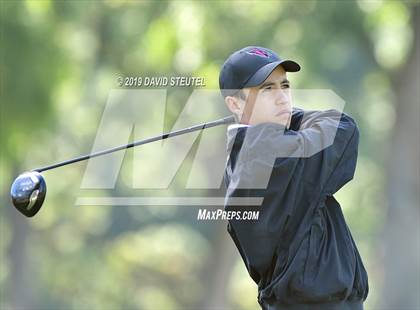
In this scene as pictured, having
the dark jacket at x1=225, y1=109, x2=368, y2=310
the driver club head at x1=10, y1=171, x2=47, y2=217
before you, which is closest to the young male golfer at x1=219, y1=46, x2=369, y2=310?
the dark jacket at x1=225, y1=109, x2=368, y2=310

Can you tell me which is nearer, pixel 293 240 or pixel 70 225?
pixel 293 240

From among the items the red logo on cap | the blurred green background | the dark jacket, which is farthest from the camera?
the blurred green background

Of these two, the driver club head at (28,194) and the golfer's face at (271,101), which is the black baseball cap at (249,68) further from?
the driver club head at (28,194)

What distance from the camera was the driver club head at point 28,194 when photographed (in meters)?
5.74

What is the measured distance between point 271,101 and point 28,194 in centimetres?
150

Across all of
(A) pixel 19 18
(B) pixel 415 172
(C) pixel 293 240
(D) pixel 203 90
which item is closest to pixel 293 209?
(C) pixel 293 240

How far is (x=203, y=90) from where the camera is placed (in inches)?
840

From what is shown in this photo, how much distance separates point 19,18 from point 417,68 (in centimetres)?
785

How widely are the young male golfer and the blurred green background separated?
11184 mm

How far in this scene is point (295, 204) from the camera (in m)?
4.88

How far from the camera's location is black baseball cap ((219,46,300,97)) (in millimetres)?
5023

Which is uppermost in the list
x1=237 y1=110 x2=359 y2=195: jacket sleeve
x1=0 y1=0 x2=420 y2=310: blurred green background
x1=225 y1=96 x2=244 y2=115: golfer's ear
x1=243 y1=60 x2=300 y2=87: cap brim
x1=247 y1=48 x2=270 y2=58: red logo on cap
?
x1=247 y1=48 x2=270 y2=58: red logo on cap

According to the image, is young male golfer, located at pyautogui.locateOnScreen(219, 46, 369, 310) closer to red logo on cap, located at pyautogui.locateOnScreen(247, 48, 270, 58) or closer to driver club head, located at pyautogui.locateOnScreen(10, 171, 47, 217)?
red logo on cap, located at pyautogui.locateOnScreen(247, 48, 270, 58)

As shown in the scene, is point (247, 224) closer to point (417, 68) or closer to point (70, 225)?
point (417, 68)
